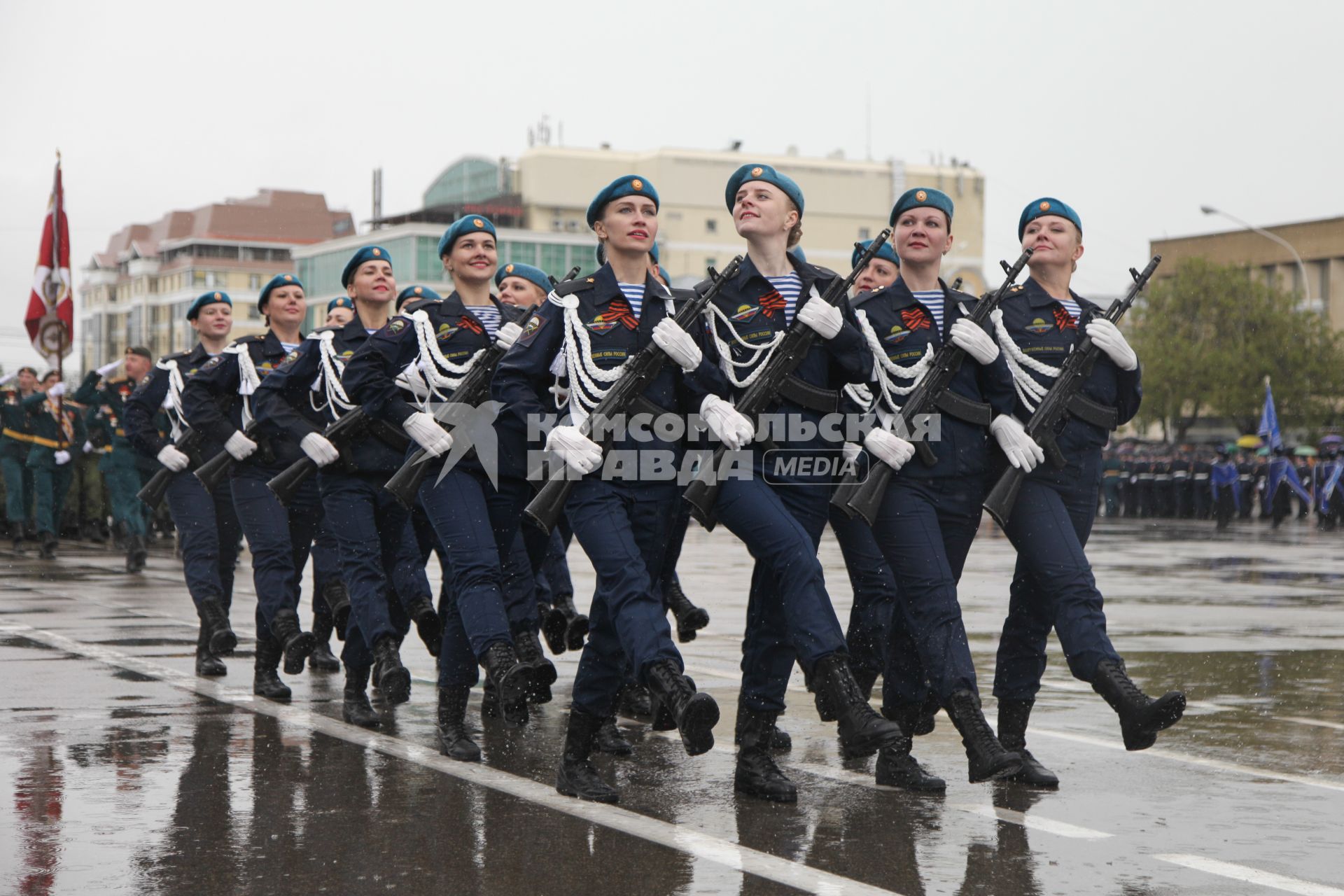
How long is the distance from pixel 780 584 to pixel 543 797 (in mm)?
1078

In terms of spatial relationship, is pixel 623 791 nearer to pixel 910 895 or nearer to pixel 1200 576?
pixel 910 895

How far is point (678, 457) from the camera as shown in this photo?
6605 mm

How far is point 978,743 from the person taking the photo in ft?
20.7

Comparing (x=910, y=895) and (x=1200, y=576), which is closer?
(x=910, y=895)

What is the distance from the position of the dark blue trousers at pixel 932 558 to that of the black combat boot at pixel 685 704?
96 cm

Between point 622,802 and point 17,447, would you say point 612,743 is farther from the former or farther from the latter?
point 17,447

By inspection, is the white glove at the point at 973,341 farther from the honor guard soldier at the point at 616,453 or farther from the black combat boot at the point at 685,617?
the black combat boot at the point at 685,617

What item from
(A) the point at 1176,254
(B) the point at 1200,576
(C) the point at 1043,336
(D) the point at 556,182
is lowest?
(B) the point at 1200,576

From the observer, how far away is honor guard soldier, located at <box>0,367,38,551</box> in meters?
20.1

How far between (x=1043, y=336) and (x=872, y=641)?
1.45 metres

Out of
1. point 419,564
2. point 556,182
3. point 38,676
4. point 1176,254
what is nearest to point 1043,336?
point 419,564

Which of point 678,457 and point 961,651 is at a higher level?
point 678,457

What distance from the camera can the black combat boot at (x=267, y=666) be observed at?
29.1 feet

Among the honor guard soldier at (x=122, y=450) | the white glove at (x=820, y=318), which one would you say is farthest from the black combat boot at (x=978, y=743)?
the honor guard soldier at (x=122, y=450)
